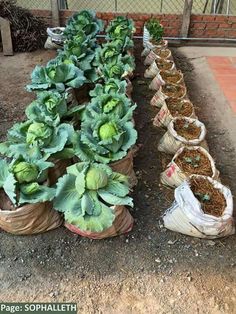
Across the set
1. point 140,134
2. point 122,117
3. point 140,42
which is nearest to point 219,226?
point 122,117

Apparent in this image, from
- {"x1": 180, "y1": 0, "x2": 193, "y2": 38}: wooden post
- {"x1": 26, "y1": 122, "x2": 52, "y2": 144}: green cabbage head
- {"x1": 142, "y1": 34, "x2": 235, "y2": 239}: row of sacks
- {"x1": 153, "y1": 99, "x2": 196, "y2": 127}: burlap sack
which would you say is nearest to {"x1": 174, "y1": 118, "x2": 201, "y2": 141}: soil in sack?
{"x1": 142, "y1": 34, "x2": 235, "y2": 239}: row of sacks

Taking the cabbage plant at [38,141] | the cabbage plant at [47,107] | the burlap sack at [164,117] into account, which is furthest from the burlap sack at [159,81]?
the cabbage plant at [38,141]

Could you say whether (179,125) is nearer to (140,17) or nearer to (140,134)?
(140,134)

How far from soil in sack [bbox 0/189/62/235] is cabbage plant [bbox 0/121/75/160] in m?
0.31

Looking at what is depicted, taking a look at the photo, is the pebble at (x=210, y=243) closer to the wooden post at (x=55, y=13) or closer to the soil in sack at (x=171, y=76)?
the soil in sack at (x=171, y=76)

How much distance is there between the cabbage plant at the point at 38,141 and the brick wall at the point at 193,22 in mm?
3475

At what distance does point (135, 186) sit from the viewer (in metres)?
2.96

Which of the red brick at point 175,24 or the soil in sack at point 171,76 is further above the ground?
the red brick at point 175,24

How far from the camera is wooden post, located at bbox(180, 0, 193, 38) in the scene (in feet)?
17.8

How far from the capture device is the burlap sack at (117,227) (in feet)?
7.92

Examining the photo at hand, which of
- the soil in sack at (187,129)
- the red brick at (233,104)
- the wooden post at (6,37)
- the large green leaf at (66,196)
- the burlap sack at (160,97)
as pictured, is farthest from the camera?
the wooden post at (6,37)

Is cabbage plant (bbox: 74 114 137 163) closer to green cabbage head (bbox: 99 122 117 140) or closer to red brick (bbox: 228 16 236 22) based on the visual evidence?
green cabbage head (bbox: 99 122 117 140)

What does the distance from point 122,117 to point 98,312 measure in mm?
1438

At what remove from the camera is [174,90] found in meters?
3.92
